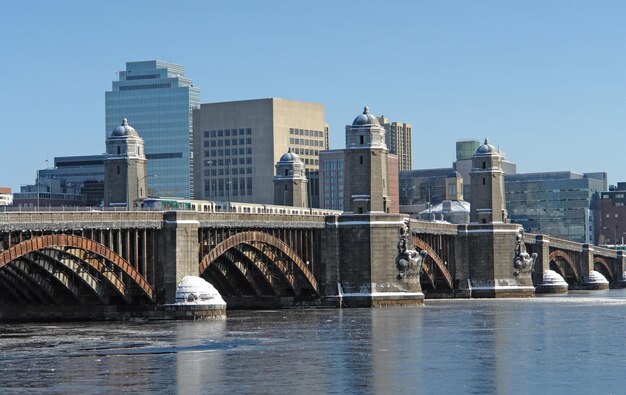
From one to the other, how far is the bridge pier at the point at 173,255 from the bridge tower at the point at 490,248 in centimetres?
6575

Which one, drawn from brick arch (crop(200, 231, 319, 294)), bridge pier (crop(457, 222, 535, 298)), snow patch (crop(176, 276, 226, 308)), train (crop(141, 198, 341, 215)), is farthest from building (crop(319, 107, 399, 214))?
bridge pier (crop(457, 222, 535, 298))

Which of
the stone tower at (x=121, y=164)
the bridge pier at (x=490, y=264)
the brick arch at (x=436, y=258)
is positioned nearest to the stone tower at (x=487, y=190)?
the bridge pier at (x=490, y=264)

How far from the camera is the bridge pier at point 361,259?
464 ft

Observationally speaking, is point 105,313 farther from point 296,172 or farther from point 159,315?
point 296,172

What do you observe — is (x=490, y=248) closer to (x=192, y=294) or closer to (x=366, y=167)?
(x=366, y=167)

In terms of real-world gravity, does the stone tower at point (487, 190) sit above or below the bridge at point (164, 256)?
above

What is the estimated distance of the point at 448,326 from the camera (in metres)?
108

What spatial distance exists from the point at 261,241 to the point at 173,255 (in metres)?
15.1

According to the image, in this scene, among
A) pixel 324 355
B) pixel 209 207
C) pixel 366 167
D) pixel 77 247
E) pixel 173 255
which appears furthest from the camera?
pixel 209 207

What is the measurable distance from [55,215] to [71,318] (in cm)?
1488

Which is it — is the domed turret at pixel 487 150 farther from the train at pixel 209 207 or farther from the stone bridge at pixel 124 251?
the stone bridge at pixel 124 251

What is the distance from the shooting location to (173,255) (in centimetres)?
11500

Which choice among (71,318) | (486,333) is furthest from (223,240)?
(486,333)

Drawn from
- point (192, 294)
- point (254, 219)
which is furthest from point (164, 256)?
point (254, 219)
